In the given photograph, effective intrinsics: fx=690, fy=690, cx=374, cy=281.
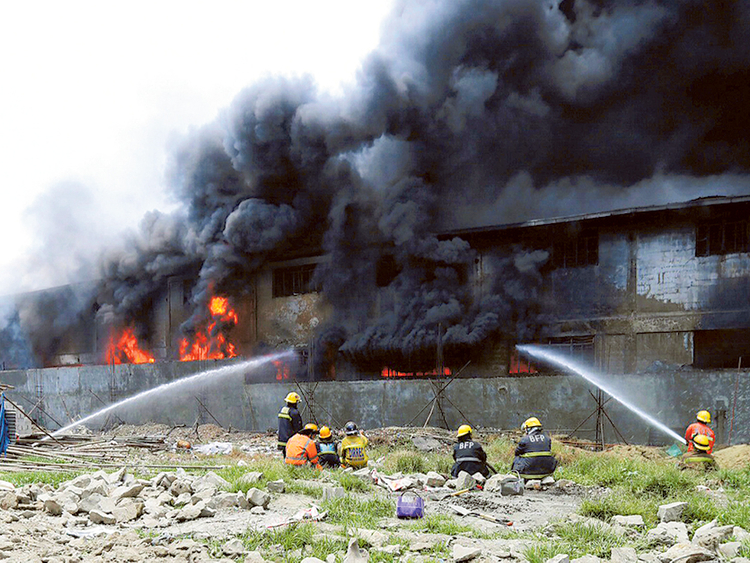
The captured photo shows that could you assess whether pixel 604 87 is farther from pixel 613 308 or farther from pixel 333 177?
pixel 333 177

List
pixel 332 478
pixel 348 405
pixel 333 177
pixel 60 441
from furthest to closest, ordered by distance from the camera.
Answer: pixel 333 177, pixel 348 405, pixel 60 441, pixel 332 478

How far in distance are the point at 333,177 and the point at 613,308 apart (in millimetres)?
12537

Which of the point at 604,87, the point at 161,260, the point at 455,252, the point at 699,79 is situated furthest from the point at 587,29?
the point at 161,260

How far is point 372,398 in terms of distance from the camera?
18578 millimetres

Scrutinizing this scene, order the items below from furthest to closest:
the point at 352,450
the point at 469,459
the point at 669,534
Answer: the point at 352,450 → the point at 469,459 → the point at 669,534

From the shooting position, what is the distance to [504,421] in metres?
16.6

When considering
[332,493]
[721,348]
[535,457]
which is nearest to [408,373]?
[721,348]

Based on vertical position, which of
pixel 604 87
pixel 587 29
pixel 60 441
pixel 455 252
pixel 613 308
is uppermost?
pixel 587 29

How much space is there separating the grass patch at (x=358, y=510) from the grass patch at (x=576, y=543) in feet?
6.32

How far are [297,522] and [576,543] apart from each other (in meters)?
2.76

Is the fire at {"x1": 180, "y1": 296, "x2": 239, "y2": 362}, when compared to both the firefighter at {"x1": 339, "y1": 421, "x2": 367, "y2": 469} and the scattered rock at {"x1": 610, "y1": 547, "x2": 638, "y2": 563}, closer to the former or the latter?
Answer: the firefighter at {"x1": 339, "y1": 421, "x2": 367, "y2": 469}

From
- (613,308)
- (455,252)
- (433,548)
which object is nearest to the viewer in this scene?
(433,548)

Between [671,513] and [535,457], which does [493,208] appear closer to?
[535,457]

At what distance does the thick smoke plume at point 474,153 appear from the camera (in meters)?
24.4
